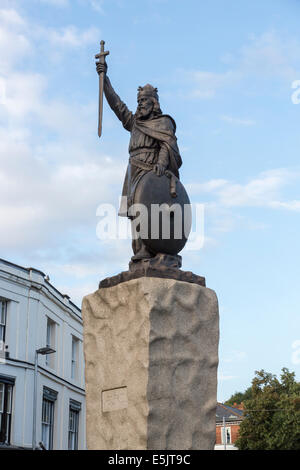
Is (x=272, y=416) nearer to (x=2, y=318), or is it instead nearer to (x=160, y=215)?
(x=2, y=318)

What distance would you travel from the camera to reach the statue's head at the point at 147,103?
952 centimetres

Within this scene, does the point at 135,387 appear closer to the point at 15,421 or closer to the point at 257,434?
the point at 15,421

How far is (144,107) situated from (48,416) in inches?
870

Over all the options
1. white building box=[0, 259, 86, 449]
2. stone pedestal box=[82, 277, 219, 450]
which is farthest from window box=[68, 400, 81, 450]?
stone pedestal box=[82, 277, 219, 450]

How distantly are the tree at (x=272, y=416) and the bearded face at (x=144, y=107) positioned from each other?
3221cm

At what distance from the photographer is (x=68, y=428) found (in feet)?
99.6

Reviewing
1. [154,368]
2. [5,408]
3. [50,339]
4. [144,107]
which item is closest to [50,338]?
[50,339]

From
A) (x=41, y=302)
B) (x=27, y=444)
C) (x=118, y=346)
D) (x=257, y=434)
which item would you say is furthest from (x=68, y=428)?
(x=118, y=346)

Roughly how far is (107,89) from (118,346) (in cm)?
381

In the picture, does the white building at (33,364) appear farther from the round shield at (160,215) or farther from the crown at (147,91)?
the round shield at (160,215)

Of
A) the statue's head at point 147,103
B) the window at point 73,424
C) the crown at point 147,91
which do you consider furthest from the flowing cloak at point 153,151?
the window at point 73,424

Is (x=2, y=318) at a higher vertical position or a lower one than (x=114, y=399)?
higher

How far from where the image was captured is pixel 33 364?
2700 cm
